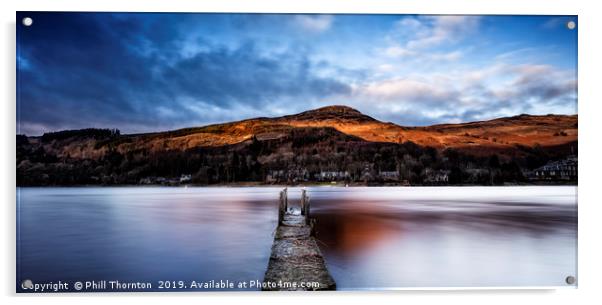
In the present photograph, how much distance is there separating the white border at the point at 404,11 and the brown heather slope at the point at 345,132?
2.10m

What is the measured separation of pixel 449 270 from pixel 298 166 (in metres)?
4.60

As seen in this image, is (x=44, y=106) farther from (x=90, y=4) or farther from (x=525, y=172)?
(x=525, y=172)

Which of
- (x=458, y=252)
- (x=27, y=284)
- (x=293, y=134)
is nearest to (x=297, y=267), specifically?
(x=458, y=252)

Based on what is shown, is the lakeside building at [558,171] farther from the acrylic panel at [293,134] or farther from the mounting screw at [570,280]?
the mounting screw at [570,280]

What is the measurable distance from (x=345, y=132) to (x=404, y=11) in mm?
3649

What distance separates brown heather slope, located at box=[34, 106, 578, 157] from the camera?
29.6 ft

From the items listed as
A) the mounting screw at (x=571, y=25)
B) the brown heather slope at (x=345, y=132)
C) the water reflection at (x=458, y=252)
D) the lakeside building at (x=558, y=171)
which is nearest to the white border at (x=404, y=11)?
the mounting screw at (x=571, y=25)

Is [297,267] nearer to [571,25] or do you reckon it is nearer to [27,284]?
[27,284]

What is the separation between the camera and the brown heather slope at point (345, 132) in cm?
901

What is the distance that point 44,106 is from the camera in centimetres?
715

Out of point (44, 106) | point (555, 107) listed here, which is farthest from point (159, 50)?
point (555, 107)

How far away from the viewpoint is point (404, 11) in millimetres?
6496

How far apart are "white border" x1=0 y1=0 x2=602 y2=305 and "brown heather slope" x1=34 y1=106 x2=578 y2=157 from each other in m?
2.10

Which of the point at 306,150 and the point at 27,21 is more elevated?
the point at 27,21
